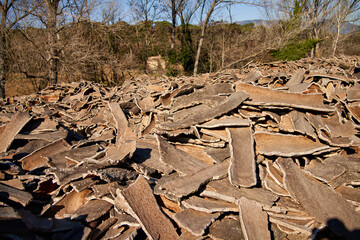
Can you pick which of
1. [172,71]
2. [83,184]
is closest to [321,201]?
[83,184]

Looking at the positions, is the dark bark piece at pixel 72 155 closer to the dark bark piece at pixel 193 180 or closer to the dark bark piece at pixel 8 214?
the dark bark piece at pixel 8 214

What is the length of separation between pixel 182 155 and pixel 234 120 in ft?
2.00

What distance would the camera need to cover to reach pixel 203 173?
5.54 feet

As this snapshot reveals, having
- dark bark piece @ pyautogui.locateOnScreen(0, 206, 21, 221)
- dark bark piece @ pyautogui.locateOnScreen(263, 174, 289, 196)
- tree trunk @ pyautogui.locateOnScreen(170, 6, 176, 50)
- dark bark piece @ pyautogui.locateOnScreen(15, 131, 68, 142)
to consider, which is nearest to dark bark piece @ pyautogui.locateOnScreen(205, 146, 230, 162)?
dark bark piece @ pyautogui.locateOnScreen(263, 174, 289, 196)

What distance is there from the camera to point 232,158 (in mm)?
1694

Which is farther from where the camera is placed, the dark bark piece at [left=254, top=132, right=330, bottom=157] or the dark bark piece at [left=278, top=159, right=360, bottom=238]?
the dark bark piece at [left=254, top=132, right=330, bottom=157]

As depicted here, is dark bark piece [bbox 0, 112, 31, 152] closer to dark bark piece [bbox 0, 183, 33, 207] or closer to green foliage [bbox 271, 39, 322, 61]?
dark bark piece [bbox 0, 183, 33, 207]

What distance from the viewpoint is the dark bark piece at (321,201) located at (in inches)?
53.7

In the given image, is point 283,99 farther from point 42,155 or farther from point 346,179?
point 42,155

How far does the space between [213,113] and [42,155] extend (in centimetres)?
186

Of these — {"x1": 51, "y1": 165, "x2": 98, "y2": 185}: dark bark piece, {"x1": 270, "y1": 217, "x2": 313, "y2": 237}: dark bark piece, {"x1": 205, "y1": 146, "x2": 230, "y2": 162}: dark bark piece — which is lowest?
{"x1": 270, "y1": 217, "x2": 313, "y2": 237}: dark bark piece

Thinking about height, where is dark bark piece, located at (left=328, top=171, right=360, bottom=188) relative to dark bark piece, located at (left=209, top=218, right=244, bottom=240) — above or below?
Result: above

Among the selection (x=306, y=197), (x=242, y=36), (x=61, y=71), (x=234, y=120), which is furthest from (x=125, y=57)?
(x=306, y=197)

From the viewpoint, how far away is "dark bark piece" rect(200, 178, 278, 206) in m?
1.47
